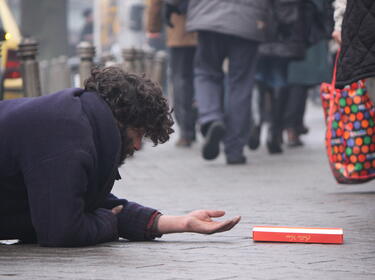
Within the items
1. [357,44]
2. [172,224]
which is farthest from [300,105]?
[172,224]

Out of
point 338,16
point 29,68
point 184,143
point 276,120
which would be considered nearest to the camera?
point 338,16

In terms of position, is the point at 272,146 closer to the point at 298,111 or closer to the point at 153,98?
the point at 298,111

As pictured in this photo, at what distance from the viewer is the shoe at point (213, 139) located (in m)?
10.3

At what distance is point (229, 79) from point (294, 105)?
2.80 meters

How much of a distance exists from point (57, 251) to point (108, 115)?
58 cm

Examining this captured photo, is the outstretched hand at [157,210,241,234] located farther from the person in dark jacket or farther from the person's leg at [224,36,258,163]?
the person's leg at [224,36,258,163]

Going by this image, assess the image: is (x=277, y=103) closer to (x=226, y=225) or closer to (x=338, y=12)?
(x=338, y=12)

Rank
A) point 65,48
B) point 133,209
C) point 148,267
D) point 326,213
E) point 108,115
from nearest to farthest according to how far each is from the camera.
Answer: point 148,267 → point 108,115 → point 133,209 → point 326,213 → point 65,48

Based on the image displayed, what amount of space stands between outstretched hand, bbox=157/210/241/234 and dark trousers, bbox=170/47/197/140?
781cm

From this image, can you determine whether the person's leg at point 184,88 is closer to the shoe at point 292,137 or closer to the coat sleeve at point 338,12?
the shoe at point 292,137

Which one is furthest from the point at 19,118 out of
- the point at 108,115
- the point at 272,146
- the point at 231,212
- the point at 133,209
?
the point at 272,146

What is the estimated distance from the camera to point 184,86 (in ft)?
43.1

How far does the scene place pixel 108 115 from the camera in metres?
→ 4.69

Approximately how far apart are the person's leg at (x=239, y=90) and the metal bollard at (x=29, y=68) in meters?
1.71
